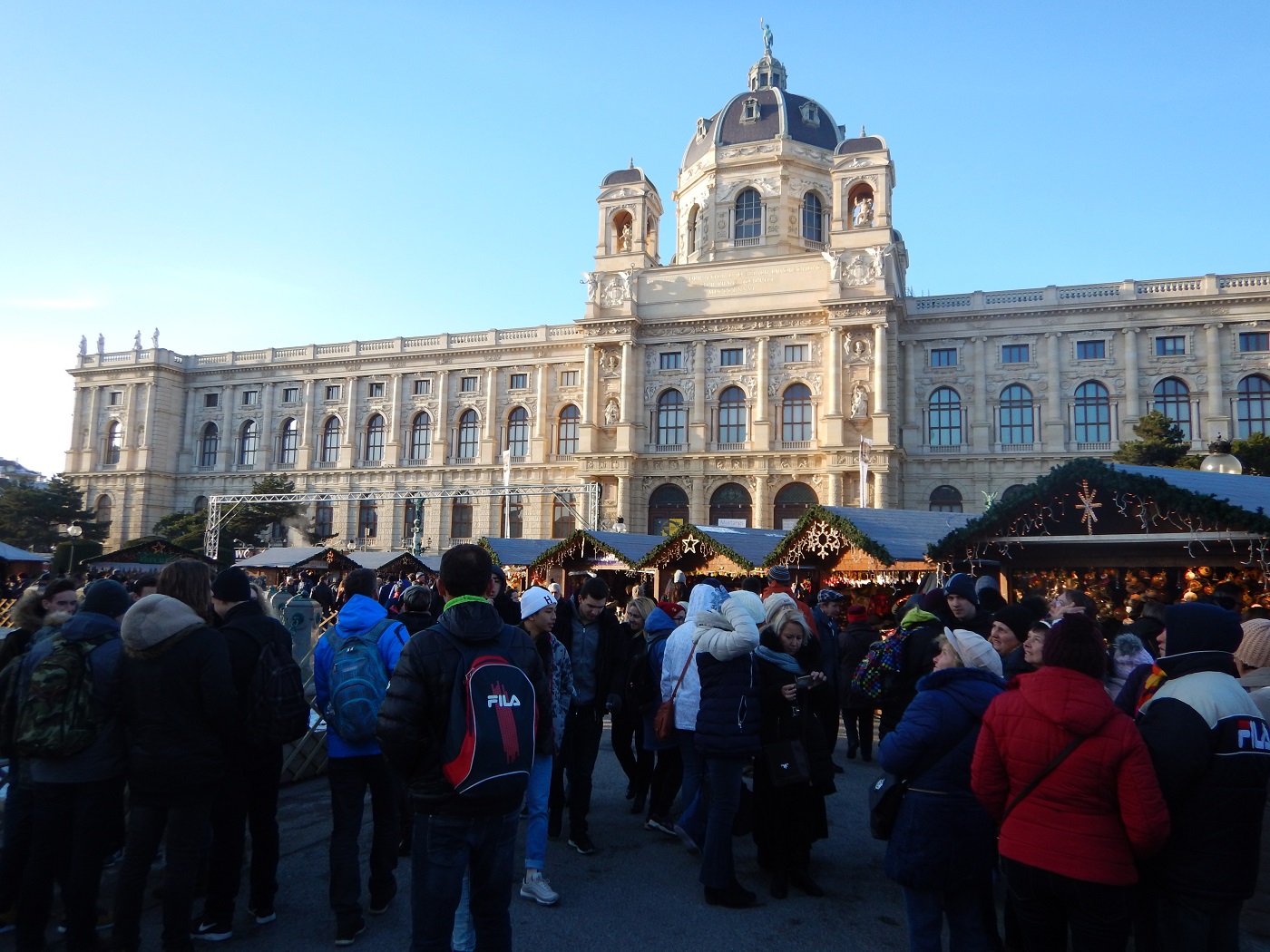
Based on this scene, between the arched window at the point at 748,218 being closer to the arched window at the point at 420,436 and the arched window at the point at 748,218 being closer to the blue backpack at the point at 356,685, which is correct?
the arched window at the point at 420,436

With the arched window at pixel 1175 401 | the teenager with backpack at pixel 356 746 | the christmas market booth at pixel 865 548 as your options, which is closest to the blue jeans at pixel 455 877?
the teenager with backpack at pixel 356 746

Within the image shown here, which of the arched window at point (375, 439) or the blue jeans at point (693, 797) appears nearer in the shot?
the blue jeans at point (693, 797)

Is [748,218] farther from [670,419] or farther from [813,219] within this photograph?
[670,419]

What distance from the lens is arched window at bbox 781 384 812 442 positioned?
36469 mm

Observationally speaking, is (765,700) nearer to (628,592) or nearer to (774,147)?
(628,592)

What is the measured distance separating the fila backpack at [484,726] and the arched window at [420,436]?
1632 inches

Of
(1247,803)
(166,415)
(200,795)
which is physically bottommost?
(200,795)

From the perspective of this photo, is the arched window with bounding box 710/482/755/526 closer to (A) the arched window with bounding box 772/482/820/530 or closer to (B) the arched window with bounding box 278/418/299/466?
(A) the arched window with bounding box 772/482/820/530

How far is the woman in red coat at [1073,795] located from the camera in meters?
3.13

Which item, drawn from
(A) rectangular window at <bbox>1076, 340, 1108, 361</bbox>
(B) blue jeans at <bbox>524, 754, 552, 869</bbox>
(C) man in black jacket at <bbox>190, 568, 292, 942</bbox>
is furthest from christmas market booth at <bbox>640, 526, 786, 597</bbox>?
(A) rectangular window at <bbox>1076, 340, 1108, 361</bbox>

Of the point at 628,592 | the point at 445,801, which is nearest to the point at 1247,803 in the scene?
the point at 445,801

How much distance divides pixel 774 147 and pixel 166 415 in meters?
35.6

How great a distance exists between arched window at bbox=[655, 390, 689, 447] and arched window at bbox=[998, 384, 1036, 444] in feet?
43.3

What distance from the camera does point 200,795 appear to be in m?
4.29
